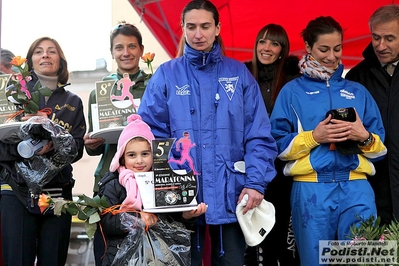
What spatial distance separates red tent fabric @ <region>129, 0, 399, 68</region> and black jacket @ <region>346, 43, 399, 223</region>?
192cm

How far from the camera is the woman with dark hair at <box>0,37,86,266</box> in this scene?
3.67m

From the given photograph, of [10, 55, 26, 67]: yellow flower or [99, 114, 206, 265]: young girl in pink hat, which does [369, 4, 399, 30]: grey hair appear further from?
[10, 55, 26, 67]: yellow flower

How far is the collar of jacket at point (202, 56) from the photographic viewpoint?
3.27m

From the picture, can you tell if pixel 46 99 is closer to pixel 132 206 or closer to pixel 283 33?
pixel 132 206

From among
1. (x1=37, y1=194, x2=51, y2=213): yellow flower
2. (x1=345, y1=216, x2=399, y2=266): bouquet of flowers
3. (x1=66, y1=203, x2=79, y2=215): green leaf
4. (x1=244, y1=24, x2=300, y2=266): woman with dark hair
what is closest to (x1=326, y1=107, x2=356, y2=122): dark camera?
(x1=345, y1=216, x2=399, y2=266): bouquet of flowers

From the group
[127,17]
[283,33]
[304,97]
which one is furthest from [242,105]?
[127,17]

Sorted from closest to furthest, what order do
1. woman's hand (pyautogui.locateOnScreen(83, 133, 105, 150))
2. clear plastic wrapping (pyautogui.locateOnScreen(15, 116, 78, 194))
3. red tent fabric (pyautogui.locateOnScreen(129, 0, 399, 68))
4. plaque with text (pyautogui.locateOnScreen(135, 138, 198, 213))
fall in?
plaque with text (pyautogui.locateOnScreen(135, 138, 198, 213)) → clear plastic wrapping (pyautogui.locateOnScreen(15, 116, 78, 194)) → woman's hand (pyautogui.locateOnScreen(83, 133, 105, 150)) → red tent fabric (pyautogui.locateOnScreen(129, 0, 399, 68))

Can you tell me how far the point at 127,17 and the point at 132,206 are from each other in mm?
11283

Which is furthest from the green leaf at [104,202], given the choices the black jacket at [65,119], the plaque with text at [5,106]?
the plaque with text at [5,106]

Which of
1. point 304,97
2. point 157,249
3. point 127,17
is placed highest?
point 127,17

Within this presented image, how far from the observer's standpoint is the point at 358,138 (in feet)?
11.1

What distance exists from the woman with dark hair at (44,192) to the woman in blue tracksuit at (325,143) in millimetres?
1278

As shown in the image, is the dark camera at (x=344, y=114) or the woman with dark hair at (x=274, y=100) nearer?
the dark camera at (x=344, y=114)

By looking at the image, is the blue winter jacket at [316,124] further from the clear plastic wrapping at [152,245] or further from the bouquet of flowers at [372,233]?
the clear plastic wrapping at [152,245]
